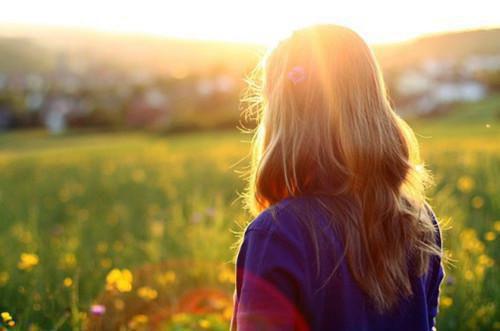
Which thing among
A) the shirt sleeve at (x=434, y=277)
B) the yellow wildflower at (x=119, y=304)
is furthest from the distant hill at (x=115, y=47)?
the shirt sleeve at (x=434, y=277)

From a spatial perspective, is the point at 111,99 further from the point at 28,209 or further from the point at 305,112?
the point at 305,112

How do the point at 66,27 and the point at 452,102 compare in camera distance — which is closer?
the point at 452,102

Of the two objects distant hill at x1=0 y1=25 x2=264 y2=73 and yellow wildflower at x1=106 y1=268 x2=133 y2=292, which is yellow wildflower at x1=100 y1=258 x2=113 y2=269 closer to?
yellow wildflower at x1=106 y1=268 x2=133 y2=292

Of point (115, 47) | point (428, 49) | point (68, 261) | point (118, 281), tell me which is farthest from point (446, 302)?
point (115, 47)

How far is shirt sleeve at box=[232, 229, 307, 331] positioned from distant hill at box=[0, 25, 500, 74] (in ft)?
150

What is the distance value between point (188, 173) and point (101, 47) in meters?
64.7

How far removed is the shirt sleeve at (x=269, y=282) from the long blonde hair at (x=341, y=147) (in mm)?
160

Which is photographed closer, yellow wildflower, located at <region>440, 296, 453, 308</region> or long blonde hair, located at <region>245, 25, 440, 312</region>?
long blonde hair, located at <region>245, 25, 440, 312</region>

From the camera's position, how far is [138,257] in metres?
4.09

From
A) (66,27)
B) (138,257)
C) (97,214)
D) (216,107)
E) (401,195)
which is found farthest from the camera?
(66,27)

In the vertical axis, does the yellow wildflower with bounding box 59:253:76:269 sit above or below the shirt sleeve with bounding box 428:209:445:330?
below

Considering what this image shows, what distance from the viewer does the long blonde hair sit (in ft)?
5.27

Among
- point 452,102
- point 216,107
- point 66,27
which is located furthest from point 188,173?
point 66,27

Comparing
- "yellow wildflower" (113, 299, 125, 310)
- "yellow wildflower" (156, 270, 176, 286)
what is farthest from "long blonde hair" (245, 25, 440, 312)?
"yellow wildflower" (156, 270, 176, 286)
